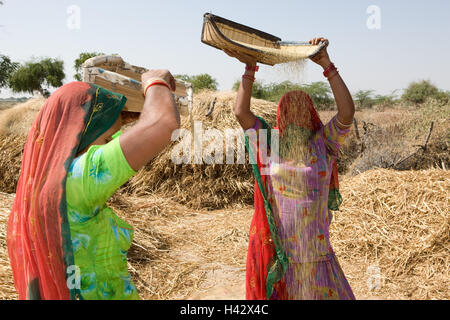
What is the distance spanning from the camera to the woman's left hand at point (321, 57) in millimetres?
2301

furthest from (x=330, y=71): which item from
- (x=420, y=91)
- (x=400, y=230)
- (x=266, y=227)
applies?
(x=420, y=91)

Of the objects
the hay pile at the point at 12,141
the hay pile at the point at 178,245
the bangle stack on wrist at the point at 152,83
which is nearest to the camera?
the bangle stack on wrist at the point at 152,83

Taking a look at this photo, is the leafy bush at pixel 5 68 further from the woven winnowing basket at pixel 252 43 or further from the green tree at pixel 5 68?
the woven winnowing basket at pixel 252 43

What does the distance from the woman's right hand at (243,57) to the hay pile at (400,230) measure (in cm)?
305

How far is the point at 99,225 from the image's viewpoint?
136cm

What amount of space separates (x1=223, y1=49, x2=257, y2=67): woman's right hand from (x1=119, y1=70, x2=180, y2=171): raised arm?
1169 mm

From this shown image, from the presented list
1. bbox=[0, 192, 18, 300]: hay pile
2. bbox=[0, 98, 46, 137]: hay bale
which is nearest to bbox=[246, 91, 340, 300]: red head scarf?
bbox=[0, 192, 18, 300]: hay pile

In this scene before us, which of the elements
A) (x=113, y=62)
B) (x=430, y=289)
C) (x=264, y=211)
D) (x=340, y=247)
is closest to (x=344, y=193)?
(x=340, y=247)

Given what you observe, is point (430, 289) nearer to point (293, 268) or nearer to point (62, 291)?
point (293, 268)

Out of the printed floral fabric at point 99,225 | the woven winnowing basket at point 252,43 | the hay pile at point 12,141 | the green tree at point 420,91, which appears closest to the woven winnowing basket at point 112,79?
the printed floral fabric at point 99,225

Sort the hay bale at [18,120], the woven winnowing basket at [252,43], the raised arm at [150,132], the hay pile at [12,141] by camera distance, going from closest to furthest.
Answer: the raised arm at [150,132], the woven winnowing basket at [252,43], the hay pile at [12,141], the hay bale at [18,120]

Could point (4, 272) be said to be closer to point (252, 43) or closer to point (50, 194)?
point (50, 194)

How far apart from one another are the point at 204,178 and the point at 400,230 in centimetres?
411

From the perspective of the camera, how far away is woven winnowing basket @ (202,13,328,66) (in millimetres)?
2078
